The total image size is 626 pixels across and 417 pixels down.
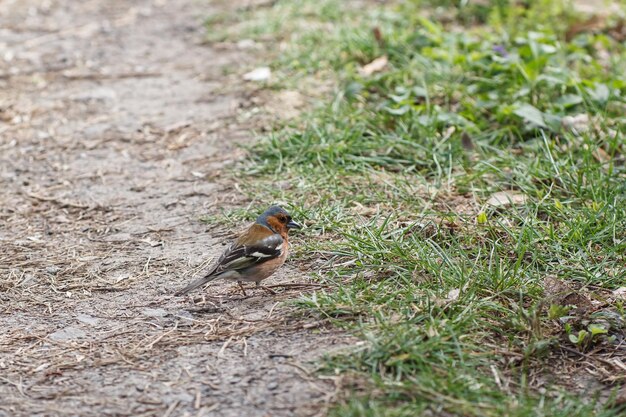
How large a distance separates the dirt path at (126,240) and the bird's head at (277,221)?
0.25 meters

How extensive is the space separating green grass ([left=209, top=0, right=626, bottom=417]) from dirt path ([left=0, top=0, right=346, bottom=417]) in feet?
1.10

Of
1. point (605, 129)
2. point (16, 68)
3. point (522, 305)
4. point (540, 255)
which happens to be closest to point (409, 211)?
point (540, 255)

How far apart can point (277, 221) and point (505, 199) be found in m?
1.49

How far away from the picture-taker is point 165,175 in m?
6.00

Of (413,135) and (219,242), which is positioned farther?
(413,135)

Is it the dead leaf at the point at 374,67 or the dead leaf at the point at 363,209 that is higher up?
the dead leaf at the point at 374,67

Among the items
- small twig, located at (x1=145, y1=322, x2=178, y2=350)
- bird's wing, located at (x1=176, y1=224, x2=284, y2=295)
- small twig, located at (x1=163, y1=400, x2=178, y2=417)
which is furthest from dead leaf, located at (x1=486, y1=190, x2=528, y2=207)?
small twig, located at (x1=163, y1=400, x2=178, y2=417)

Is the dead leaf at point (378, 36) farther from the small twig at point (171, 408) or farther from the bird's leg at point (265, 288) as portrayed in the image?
the small twig at point (171, 408)

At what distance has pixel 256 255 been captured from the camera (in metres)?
4.18

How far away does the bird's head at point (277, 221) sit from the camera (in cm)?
441

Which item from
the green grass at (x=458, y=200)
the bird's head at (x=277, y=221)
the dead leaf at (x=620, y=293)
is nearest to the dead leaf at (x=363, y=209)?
the green grass at (x=458, y=200)

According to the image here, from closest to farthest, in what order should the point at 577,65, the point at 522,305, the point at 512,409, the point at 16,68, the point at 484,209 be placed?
the point at 512,409, the point at 522,305, the point at 484,209, the point at 577,65, the point at 16,68

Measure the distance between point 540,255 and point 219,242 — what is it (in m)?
1.81

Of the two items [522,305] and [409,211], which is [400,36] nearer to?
[409,211]
